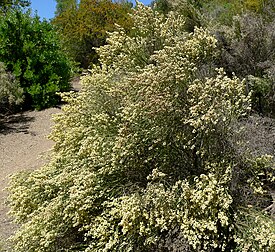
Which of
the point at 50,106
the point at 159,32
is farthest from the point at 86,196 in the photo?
the point at 50,106

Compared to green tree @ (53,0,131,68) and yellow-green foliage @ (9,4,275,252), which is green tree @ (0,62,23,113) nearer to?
green tree @ (53,0,131,68)

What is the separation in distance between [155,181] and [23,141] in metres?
9.27

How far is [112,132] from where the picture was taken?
5629 millimetres

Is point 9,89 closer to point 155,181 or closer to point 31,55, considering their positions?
point 31,55


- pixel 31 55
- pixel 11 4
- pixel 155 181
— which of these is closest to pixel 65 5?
pixel 11 4

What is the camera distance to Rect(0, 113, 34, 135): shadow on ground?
14.2 meters

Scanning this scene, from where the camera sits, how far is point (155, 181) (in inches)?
191

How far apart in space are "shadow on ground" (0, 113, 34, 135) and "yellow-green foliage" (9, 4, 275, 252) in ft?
28.4

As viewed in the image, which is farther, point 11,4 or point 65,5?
point 65,5

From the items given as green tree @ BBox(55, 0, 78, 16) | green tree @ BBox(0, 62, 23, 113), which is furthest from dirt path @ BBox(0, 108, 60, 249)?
green tree @ BBox(55, 0, 78, 16)

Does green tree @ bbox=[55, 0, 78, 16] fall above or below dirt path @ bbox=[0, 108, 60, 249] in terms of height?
above

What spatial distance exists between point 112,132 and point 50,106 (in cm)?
1067

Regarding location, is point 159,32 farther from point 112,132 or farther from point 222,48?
point 112,132

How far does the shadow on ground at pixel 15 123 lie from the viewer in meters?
14.2
